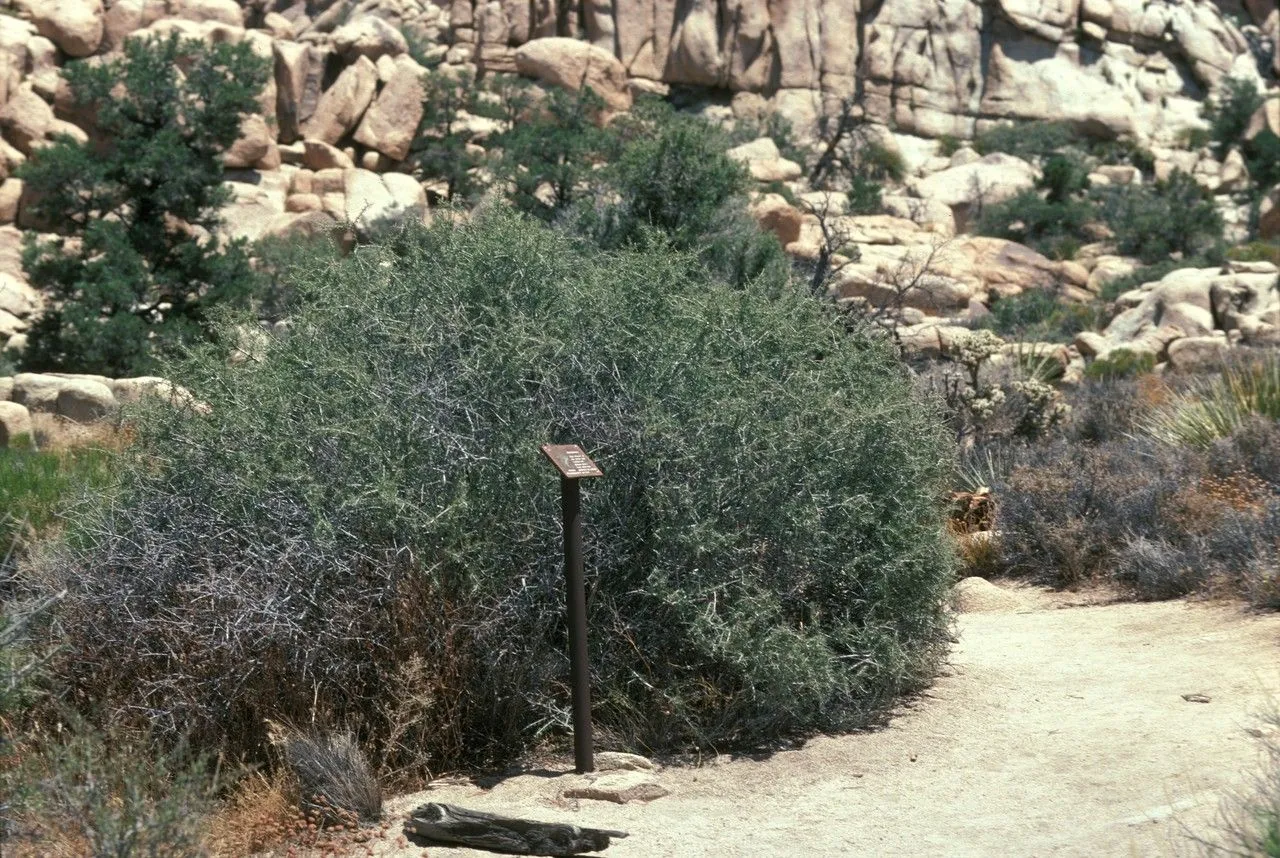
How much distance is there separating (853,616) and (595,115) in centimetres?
3867

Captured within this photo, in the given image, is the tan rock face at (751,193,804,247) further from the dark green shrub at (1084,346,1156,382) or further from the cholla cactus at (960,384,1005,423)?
the cholla cactus at (960,384,1005,423)

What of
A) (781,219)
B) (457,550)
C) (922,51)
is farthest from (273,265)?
(922,51)

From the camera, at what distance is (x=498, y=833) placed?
5754 mm

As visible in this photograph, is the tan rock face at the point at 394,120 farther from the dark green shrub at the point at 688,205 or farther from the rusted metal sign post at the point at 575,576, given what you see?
the rusted metal sign post at the point at 575,576

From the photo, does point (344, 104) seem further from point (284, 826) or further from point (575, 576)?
point (284, 826)

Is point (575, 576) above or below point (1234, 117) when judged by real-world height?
above

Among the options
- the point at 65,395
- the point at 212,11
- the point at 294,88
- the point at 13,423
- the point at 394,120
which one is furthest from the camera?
the point at 212,11

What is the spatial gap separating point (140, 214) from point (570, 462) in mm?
24580

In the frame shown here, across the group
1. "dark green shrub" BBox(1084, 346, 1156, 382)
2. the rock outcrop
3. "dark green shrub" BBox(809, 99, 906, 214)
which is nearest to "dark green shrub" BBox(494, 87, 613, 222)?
"dark green shrub" BBox(1084, 346, 1156, 382)

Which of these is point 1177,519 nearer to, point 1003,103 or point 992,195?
point 992,195

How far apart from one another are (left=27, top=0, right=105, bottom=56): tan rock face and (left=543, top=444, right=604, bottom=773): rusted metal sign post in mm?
42360

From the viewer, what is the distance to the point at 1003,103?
2249 inches

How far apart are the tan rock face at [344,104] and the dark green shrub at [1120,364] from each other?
92.2ft

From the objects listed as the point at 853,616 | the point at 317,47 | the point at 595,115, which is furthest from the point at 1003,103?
the point at 853,616
